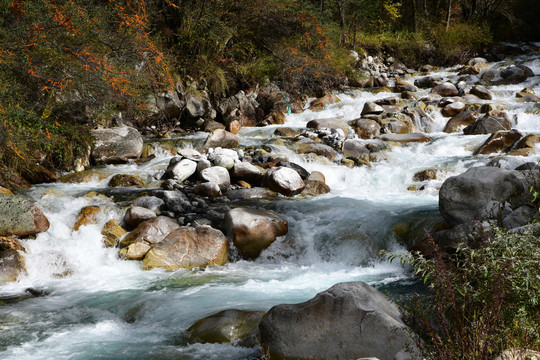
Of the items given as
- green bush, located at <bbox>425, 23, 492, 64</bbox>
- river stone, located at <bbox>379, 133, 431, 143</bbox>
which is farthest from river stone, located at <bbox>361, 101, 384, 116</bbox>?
green bush, located at <bbox>425, 23, 492, 64</bbox>

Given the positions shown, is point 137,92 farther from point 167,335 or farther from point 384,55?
point 384,55

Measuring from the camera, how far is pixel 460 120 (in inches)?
506

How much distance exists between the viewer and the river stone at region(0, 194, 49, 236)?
6.23 metres

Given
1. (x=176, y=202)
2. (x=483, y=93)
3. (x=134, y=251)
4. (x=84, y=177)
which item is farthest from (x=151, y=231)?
(x=483, y=93)

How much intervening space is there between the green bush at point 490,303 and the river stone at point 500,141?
8.32m

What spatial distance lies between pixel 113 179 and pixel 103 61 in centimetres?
253

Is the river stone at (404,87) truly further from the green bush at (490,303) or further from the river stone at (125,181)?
the green bush at (490,303)

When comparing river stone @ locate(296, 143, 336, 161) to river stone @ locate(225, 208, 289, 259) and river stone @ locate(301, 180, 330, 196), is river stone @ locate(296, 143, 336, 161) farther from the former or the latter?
river stone @ locate(225, 208, 289, 259)

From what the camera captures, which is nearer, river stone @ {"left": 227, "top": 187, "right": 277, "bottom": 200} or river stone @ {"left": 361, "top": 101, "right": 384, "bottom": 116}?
river stone @ {"left": 227, "top": 187, "right": 277, "bottom": 200}

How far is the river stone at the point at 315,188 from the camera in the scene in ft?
29.8

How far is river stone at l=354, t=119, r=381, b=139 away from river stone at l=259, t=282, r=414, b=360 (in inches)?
373

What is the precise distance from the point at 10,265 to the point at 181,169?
13.5 ft

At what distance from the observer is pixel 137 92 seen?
1087 cm

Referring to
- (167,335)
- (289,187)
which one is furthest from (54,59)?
(167,335)
